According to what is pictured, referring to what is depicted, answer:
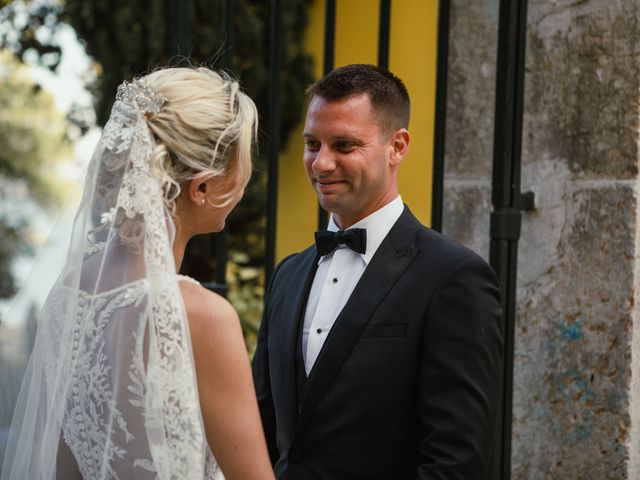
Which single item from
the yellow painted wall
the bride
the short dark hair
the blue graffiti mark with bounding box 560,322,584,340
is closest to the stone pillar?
the blue graffiti mark with bounding box 560,322,584,340

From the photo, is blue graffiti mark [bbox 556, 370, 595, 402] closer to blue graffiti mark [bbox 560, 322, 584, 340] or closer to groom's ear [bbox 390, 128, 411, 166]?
blue graffiti mark [bbox 560, 322, 584, 340]

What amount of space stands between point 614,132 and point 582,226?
30 cm

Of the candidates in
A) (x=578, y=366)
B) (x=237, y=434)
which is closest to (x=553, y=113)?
(x=578, y=366)

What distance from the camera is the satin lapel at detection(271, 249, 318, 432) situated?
231cm

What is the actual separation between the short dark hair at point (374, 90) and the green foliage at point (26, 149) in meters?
12.9

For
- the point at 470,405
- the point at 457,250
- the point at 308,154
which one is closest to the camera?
the point at 470,405

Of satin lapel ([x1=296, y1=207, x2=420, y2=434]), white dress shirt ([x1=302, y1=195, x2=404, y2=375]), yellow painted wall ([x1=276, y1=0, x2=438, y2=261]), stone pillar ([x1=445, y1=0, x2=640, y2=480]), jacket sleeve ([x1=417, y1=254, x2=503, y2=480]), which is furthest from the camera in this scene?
yellow painted wall ([x1=276, y1=0, x2=438, y2=261])

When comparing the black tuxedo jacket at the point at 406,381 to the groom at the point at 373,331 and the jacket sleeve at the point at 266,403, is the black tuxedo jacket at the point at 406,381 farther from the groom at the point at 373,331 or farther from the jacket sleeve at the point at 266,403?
the jacket sleeve at the point at 266,403

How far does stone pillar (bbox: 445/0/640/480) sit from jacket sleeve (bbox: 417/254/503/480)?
831 millimetres

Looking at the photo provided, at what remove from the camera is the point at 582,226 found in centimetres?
300

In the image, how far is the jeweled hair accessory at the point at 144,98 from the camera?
6.30 ft

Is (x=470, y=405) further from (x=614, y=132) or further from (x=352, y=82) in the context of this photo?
(x=614, y=132)

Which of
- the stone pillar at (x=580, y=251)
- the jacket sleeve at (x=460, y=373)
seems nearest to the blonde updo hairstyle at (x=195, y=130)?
the jacket sleeve at (x=460, y=373)

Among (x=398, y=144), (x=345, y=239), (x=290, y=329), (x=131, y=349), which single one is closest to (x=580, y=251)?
(x=398, y=144)
